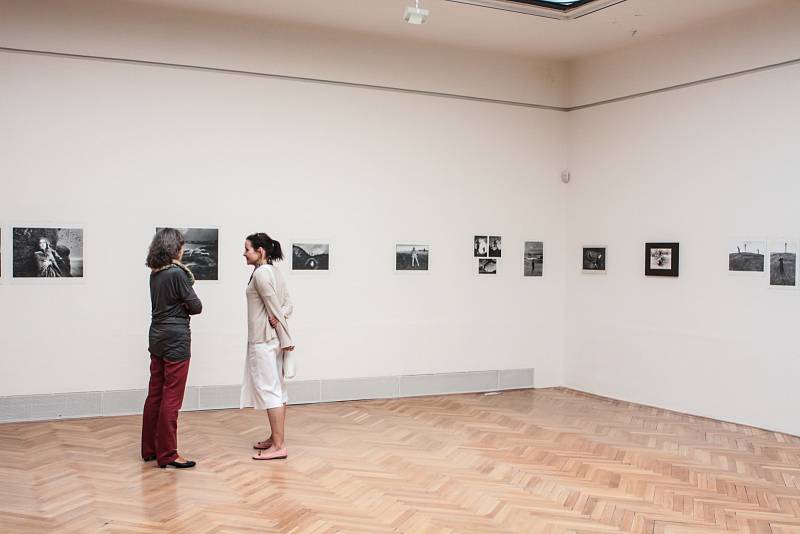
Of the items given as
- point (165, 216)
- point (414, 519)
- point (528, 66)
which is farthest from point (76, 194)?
point (528, 66)

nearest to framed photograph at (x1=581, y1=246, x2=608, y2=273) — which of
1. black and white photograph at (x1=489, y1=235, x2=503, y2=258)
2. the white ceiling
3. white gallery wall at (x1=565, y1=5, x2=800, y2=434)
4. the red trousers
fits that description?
white gallery wall at (x1=565, y1=5, x2=800, y2=434)

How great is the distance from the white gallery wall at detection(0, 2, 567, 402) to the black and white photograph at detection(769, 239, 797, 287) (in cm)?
364

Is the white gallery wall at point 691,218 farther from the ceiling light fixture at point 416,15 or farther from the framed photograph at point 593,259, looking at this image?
the ceiling light fixture at point 416,15

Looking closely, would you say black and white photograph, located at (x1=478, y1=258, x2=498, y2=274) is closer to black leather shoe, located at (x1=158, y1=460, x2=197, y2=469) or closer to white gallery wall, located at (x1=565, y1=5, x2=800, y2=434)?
white gallery wall, located at (x1=565, y1=5, x2=800, y2=434)

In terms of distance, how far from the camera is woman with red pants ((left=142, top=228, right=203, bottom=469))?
23.2 feet

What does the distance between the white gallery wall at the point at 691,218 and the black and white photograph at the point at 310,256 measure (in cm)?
423

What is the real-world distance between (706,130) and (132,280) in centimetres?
792

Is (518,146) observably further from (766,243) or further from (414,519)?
(414,519)

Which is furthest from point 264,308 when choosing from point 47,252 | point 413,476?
point 47,252

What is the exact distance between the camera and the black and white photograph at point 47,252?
8859 mm

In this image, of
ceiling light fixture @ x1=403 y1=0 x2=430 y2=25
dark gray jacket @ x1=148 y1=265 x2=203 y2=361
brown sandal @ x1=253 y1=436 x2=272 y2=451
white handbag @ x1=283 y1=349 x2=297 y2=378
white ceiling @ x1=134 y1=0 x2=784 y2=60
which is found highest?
white ceiling @ x1=134 y1=0 x2=784 y2=60

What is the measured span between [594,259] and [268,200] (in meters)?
5.22

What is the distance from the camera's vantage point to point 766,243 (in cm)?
912

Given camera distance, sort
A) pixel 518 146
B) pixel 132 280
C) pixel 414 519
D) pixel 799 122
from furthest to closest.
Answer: pixel 518 146, pixel 132 280, pixel 799 122, pixel 414 519
